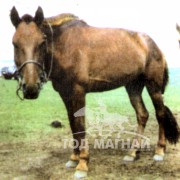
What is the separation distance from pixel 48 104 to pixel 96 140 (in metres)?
2.49

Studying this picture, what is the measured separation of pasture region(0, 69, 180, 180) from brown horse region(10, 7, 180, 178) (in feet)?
0.83

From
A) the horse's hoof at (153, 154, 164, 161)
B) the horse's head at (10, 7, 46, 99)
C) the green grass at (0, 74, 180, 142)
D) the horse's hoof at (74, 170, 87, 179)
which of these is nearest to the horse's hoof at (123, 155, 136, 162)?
the horse's hoof at (153, 154, 164, 161)

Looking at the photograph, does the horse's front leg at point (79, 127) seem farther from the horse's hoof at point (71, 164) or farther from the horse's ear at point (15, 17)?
the horse's ear at point (15, 17)

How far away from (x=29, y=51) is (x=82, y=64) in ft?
2.42

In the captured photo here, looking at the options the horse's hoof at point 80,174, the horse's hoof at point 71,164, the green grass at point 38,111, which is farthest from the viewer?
the green grass at point 38,111

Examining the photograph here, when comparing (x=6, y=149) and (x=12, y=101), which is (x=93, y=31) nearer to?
(x=6, y=149)

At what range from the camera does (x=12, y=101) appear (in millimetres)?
7898

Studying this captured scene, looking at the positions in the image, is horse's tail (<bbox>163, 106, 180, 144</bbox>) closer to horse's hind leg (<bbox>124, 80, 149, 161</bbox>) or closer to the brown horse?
the brown horse

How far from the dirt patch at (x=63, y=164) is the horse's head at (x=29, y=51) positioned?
1.20 metres

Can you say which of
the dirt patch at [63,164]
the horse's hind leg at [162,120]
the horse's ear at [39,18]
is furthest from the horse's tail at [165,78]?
the horse's ear at [39,18]

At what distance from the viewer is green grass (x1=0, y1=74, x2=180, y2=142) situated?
21.3ft

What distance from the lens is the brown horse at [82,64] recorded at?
3719mm

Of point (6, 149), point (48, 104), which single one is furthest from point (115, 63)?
point (48, 104)

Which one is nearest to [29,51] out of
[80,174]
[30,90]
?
[30,90]
